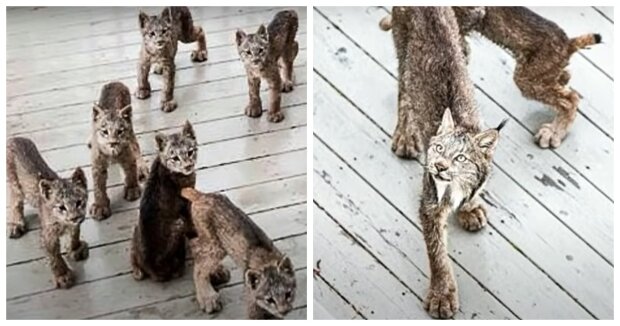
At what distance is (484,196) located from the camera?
183 centimetres

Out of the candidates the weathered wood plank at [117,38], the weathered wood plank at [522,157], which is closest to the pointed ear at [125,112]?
the weathered wood plank at [117,38]

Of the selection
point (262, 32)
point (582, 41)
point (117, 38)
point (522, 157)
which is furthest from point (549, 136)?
point (117, 38)

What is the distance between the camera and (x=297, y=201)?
179 centimetres

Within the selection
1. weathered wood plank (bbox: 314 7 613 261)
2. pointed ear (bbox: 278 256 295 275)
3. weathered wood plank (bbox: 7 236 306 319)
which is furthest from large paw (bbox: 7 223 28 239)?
weathered wood plank (bbox: 314 7 613 261)

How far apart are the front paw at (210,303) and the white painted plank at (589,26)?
73 centimetres

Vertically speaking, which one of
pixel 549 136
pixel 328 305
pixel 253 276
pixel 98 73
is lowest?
pixel 328 305

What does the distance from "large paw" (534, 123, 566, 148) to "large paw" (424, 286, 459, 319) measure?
0.32 metres

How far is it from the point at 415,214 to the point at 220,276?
345 millimetres

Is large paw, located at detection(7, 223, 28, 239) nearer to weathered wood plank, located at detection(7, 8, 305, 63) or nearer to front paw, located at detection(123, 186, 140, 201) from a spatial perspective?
front paw, located at detection(123, 186, 140, 201)

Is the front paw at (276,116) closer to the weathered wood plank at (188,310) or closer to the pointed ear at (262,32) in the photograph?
the pointed ear at (262,32)

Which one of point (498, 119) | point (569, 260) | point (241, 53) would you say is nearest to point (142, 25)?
point (241, 53)

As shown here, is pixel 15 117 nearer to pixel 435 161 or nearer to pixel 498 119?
pixel 435 161

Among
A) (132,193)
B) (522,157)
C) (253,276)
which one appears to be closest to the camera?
(253,276)

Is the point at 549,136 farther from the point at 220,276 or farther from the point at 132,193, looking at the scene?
the point at 132,193
